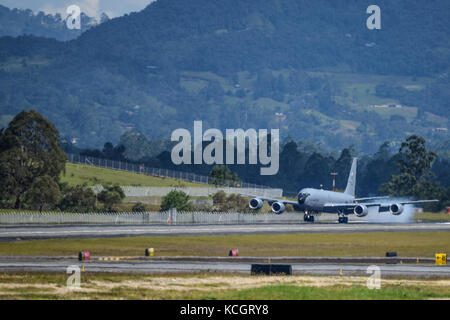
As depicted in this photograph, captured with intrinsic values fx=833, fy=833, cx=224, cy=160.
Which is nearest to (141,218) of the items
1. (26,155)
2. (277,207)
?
(277,207)

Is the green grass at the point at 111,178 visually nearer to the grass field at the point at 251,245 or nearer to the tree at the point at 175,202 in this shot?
the tree at the point at 175,202

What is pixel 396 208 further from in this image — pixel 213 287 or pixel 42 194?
pixel 213 287

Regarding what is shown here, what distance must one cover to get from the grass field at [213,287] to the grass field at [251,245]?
1729cm

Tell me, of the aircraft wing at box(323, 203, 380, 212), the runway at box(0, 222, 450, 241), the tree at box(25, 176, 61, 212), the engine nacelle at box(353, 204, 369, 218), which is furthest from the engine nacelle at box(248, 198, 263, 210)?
the tree at box(25, 176, 61, 212)

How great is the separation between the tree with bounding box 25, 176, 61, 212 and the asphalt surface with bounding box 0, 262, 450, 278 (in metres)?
61.2

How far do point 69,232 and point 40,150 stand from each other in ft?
140

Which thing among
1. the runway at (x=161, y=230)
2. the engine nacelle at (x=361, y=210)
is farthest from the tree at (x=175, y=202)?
the engine nacelle at (x=361, y=210)

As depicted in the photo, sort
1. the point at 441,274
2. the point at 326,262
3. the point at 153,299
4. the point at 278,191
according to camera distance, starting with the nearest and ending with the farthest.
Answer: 1. the point at 153,299
2. the point at 441,274
3. the point at 326,262
4. the point at 278,191

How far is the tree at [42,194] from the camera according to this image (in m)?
114

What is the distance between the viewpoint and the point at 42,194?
114m

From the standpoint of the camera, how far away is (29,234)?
3147 inches

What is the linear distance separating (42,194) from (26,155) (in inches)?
434
